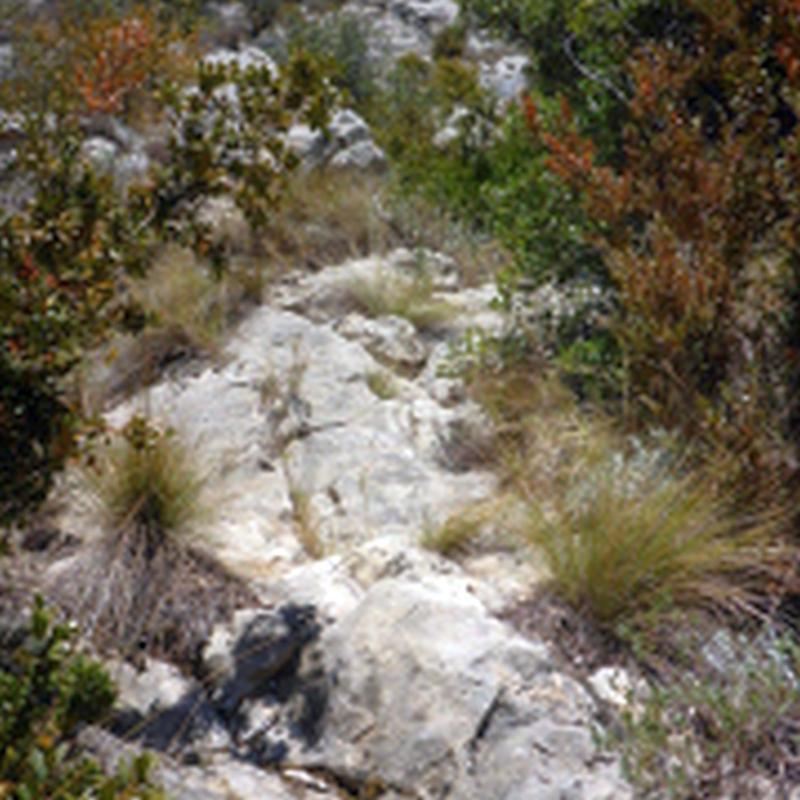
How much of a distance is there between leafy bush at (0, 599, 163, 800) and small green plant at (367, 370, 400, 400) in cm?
321

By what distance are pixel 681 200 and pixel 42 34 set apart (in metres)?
8.58

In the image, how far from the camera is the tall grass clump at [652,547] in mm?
3410

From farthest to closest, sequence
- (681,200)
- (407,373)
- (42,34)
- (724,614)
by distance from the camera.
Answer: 1. (42,34)
2. (407,373)
3. (681,200)
4. (724,614)

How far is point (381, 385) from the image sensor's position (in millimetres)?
5434

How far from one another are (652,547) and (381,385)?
232cm

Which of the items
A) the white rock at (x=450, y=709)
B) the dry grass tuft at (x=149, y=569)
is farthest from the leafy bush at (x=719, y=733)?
the dry grass tuft at (x=149, y=569)

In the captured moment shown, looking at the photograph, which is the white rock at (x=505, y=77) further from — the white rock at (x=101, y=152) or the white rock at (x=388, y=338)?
the white rock at (x=388, y=338)

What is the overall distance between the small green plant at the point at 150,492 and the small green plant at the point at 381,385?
1.67 meters

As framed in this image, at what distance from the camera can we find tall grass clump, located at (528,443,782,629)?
3.41 m

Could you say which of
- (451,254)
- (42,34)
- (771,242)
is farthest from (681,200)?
(42,34)

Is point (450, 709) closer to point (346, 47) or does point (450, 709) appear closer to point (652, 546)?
point (652, 546)

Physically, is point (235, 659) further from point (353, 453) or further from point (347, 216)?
point (347, 216)

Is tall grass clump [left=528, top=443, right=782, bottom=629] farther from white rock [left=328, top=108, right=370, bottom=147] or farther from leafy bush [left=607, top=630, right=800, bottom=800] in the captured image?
white rock [left=328, top=108, right=370, bottom=147]

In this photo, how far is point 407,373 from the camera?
5848 mm
